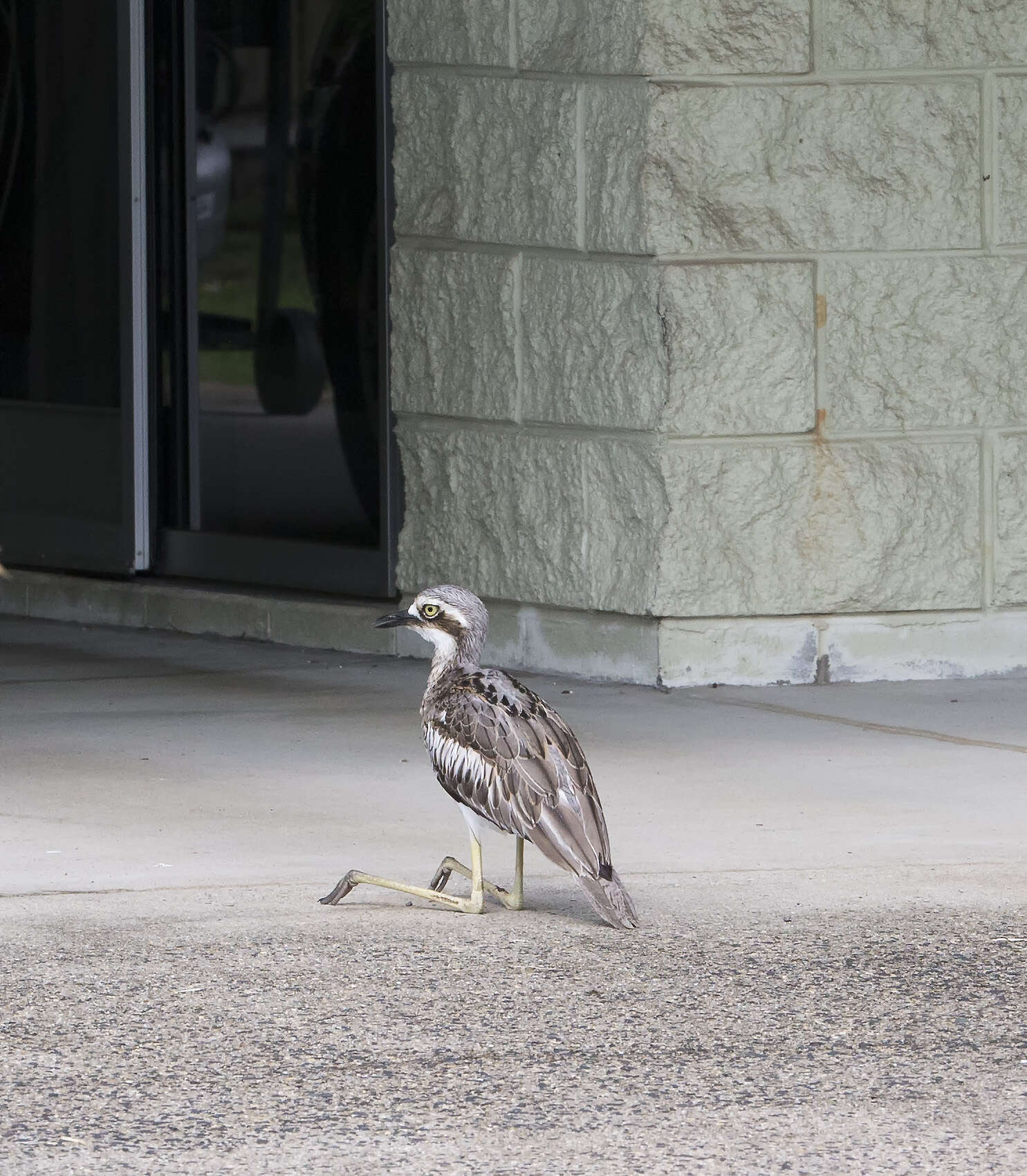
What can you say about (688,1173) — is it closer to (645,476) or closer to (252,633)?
(645,476)

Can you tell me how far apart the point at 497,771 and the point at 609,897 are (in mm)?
424

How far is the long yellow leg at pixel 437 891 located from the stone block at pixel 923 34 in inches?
167

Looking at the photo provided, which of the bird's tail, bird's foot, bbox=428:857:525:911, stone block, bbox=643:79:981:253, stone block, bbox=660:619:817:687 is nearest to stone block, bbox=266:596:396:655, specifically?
stone block, bbox=660:619:817:687

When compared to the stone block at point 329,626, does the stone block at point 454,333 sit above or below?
above

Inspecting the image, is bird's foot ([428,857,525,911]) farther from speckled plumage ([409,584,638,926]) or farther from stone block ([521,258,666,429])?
stone block ([521,258,666,429])

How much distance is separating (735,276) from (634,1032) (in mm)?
4601

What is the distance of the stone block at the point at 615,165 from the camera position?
31.1 ft

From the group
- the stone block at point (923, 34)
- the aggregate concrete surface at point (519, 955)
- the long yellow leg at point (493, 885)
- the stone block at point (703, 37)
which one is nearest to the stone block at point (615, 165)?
the stone block at point (703, 37)

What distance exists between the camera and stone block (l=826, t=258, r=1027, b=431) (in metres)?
9.65

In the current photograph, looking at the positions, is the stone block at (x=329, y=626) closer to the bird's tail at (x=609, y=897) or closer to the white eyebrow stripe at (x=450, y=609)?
the white eyebrow stripe at (x=450, y=609)

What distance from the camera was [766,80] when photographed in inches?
373

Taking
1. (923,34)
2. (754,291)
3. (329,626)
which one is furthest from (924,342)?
(329,626)

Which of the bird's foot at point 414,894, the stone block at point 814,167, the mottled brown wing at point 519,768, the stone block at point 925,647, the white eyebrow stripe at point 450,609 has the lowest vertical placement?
the bird's foot at point 414,894

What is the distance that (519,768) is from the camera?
245 inches
